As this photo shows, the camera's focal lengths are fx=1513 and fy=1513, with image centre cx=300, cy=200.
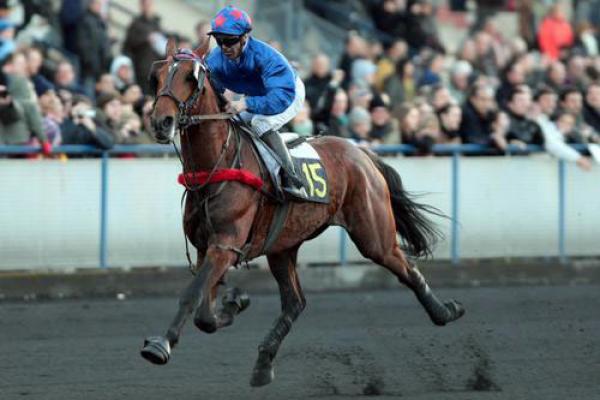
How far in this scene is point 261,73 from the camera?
9117 millimetres

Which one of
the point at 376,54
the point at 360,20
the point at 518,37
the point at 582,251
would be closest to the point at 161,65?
the point at 582,251

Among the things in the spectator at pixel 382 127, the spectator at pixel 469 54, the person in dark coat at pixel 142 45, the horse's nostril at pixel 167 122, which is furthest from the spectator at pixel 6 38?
the spectator at pixel 469 54

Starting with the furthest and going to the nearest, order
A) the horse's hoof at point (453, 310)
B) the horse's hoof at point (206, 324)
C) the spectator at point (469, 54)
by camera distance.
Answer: the spectator at point (469, 54) → the horse's hoof at point (453, 310) → the horse's hoof at point (206, 324)

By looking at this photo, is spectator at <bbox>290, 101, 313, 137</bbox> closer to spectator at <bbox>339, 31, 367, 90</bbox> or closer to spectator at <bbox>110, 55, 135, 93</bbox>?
spectator at <bbox>110, 55, 135, 93</bbox>

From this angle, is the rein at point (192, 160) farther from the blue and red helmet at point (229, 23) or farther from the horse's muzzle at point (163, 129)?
the blue and red helmet at point (229, 23)

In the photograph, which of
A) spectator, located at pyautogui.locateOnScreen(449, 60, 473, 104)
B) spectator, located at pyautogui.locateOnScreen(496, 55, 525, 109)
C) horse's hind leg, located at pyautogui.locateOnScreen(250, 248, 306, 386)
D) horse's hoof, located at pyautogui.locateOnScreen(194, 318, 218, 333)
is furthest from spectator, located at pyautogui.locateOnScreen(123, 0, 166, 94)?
horse's hoof, located at pyautogui.locateOnScreen(194, 318, 218, 333)

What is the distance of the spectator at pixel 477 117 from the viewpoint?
575 inches

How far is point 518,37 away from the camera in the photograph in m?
20.9

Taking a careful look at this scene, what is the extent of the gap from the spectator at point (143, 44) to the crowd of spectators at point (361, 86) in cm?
1

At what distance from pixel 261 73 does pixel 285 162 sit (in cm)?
56

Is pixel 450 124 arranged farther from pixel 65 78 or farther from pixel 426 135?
pixel 65 78

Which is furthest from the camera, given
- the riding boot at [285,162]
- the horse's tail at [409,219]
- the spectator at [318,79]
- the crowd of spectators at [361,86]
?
the spectator at [318,79]

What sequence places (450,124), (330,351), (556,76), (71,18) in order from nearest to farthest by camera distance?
(330,351) < (450,124) < (71,18) < (556,76)

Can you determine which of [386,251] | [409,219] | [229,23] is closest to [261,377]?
[386,251]
